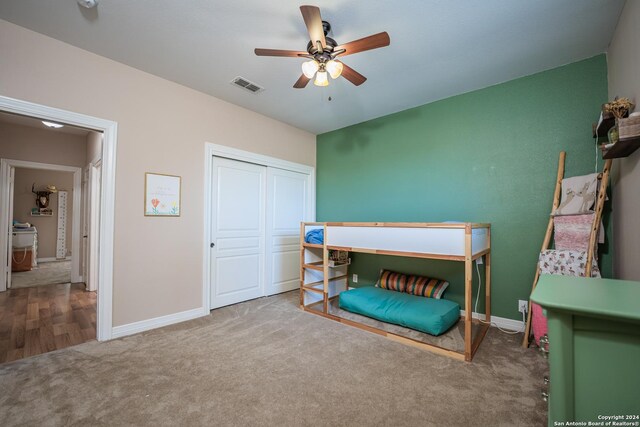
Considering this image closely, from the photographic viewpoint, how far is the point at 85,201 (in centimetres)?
439

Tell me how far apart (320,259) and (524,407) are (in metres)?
2.53

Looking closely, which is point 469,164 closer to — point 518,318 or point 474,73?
point 474,73

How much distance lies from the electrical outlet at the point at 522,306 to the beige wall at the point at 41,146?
23.0ft

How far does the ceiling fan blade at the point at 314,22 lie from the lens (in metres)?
1.58

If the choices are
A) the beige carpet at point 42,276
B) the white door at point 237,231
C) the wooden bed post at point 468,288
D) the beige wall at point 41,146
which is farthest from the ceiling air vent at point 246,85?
the beige carpet at point 42,276

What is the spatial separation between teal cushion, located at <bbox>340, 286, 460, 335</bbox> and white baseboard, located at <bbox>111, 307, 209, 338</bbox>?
5.78 feet

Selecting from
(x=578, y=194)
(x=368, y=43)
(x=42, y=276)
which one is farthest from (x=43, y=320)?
(x=578, y=194)

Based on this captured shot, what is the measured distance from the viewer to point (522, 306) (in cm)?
269

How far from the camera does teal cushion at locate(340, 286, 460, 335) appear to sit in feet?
8.33

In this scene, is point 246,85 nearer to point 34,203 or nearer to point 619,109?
point 619,109

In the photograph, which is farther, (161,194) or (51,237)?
(51,237)

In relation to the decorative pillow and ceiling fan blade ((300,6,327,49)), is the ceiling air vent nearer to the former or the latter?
ceiling fan blade ((300,6,327,49))

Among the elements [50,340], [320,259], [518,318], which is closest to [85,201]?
[50,340]

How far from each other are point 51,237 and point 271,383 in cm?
837
